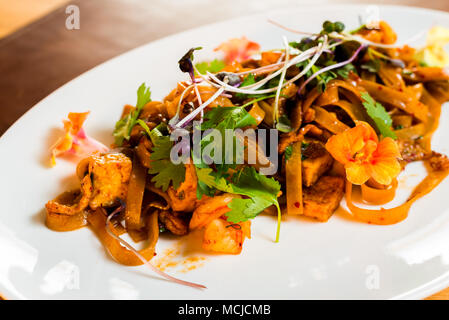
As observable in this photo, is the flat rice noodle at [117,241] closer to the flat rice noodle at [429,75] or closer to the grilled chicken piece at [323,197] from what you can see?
the grilled chicken piece at [323,197]

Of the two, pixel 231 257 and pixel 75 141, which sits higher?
pixel 75 141

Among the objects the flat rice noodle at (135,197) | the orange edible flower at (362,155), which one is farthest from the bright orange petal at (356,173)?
the flat rice noodle at (135,197)

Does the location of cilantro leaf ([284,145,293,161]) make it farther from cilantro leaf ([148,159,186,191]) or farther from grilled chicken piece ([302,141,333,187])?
cilantro leaf ([148,159,186,191])

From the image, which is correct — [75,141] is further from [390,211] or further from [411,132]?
[411,132]

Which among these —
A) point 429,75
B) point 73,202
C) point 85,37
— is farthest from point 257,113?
point 85,37

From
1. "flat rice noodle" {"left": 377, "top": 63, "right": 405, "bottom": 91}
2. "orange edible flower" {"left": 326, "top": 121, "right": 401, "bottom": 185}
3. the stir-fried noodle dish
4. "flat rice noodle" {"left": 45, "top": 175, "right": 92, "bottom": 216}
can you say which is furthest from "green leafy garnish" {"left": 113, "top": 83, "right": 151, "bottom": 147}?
"flat rice noodle" {"left": 377, "top": 63, "right": 405, "bottom": 91}

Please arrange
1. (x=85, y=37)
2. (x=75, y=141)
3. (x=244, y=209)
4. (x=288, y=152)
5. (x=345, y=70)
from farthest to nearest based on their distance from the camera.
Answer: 1. (x=85, y=37)
2. (x=345, y=70)
3. (x=75, y=141)
4. (x=288, y=152)
5. (x=244, y=209)
